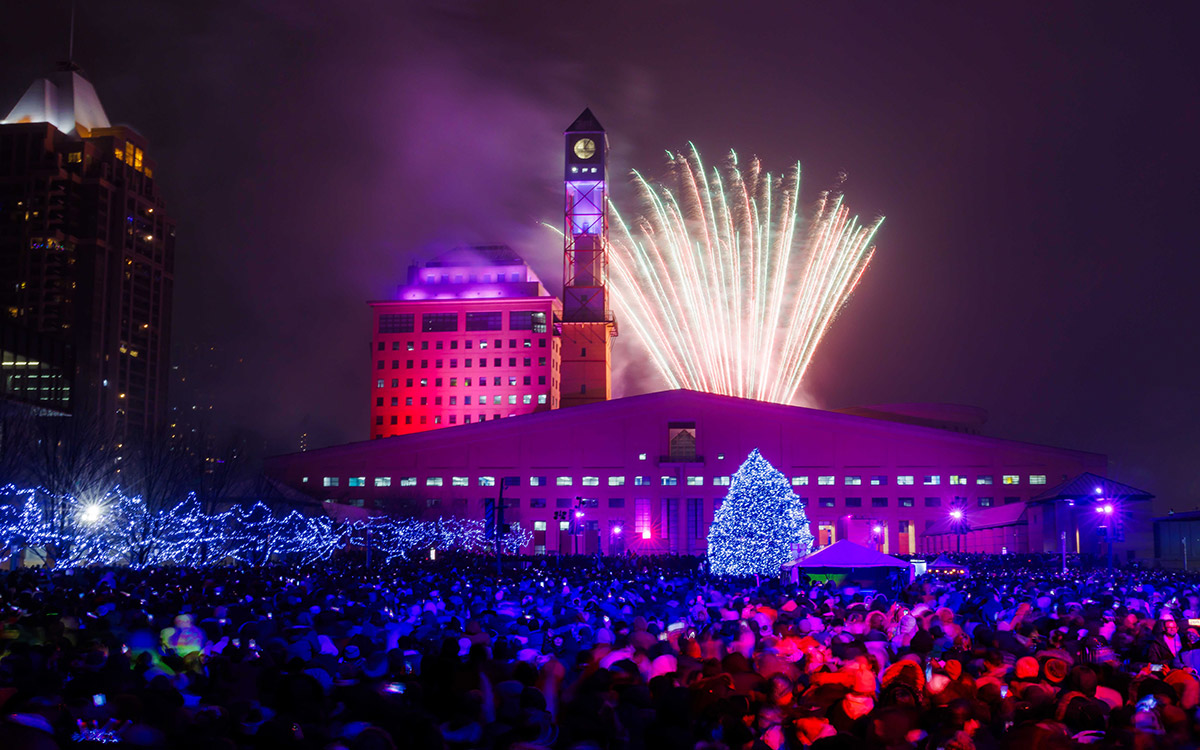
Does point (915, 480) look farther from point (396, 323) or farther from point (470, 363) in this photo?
point (396, 323)

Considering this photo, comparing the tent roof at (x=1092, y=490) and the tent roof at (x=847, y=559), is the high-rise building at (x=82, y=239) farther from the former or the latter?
the tent roof at (x=847, y=559)

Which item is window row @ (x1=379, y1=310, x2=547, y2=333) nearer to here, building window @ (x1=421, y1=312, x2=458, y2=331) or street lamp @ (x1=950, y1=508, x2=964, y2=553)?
building window @ (x1=421, y1=312, x2=458, y2=331)

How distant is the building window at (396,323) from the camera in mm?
130000

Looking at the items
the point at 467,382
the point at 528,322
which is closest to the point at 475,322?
the point at 528,322

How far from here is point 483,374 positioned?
12838 centimetres

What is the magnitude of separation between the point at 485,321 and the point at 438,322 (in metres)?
5.67

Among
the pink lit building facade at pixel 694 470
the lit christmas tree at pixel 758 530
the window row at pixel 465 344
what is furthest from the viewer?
the window row at pixel 465 344

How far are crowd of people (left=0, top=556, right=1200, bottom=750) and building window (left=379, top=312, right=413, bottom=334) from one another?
349 ft

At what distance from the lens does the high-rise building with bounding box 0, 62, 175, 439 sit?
404ft

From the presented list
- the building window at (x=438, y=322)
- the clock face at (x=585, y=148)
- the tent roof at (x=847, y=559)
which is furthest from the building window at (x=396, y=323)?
the tent roof at (x=847, y=559)

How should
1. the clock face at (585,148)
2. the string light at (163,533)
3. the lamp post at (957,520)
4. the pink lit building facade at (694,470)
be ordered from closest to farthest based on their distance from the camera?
the string light at (163,533), the lamp post at (957,520), the pink lit building facade at (694,470), the clock face at (585,148)

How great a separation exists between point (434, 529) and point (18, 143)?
83601 millimetres

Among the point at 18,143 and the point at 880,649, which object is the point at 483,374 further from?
the point at 880,649

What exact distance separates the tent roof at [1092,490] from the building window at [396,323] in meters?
80.1
